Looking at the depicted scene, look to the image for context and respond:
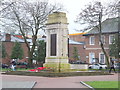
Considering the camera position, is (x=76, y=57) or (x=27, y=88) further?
(x=76, y=57)

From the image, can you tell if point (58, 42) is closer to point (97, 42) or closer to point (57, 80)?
point (57, 80)

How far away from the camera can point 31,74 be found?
2558cm

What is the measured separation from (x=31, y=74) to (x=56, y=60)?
292cm

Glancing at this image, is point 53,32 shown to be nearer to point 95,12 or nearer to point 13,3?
point 13,3

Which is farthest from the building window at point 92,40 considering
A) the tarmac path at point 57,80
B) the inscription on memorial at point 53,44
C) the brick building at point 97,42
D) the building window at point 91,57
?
the tarmac path at point 57,80

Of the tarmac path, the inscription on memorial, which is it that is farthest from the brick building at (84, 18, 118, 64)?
the tarmac path

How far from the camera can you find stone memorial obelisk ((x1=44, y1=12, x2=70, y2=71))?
26839 millimetres

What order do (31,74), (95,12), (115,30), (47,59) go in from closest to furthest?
(31,74) → (47,59) → (95,12) → (115,30)

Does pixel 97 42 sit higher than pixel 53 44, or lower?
higher

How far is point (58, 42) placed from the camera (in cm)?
2720

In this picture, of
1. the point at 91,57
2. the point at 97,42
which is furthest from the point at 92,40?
the point at 91,57

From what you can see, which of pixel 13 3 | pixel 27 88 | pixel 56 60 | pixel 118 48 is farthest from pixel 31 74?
pixel 118 48

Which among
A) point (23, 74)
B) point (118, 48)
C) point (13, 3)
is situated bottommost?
point (23, 74)

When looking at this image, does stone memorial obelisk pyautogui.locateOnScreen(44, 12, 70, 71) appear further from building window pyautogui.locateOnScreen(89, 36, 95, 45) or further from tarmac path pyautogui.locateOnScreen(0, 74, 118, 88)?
building window pyautogui.locateOnScreen(89, 36, 95, 45)
